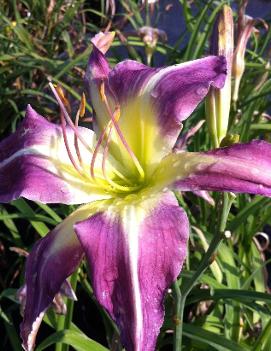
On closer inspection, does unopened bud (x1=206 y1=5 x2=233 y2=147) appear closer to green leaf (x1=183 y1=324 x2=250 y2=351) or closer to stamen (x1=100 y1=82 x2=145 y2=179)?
→ stamen (x1=100 y1=82 x2=145 y2=179)

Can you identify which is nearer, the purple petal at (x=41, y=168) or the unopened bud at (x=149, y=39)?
the purple petal at (x=41, y=168)

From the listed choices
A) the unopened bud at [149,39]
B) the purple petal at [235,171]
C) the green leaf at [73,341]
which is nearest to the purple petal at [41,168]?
the purple petal at [235,171]

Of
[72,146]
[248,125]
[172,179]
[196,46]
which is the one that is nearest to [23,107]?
[196,46]

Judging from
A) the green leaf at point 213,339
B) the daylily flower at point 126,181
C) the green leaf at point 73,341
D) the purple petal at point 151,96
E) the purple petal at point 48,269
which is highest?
the purple petal at point 151,96

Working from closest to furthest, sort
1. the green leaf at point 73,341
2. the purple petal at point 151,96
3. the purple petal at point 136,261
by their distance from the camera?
1. the purple petal at point 136,261
2. the purple petal at point 151,96
3. the green leaf at point 73,341

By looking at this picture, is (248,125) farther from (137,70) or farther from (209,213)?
(137,70)

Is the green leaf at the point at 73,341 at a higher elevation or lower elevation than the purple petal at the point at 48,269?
lower

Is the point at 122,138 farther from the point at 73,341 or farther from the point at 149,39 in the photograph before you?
the point at 149,39

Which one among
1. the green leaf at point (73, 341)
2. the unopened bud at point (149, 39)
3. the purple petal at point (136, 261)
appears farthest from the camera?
the unopened bud at point (149, 39)

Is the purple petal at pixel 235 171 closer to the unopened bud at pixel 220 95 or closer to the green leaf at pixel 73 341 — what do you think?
the unopened bud at pixel 220 95

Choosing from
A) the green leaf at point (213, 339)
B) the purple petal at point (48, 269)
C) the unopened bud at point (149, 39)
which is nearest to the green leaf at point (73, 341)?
the green leaf at point (213, 339)
